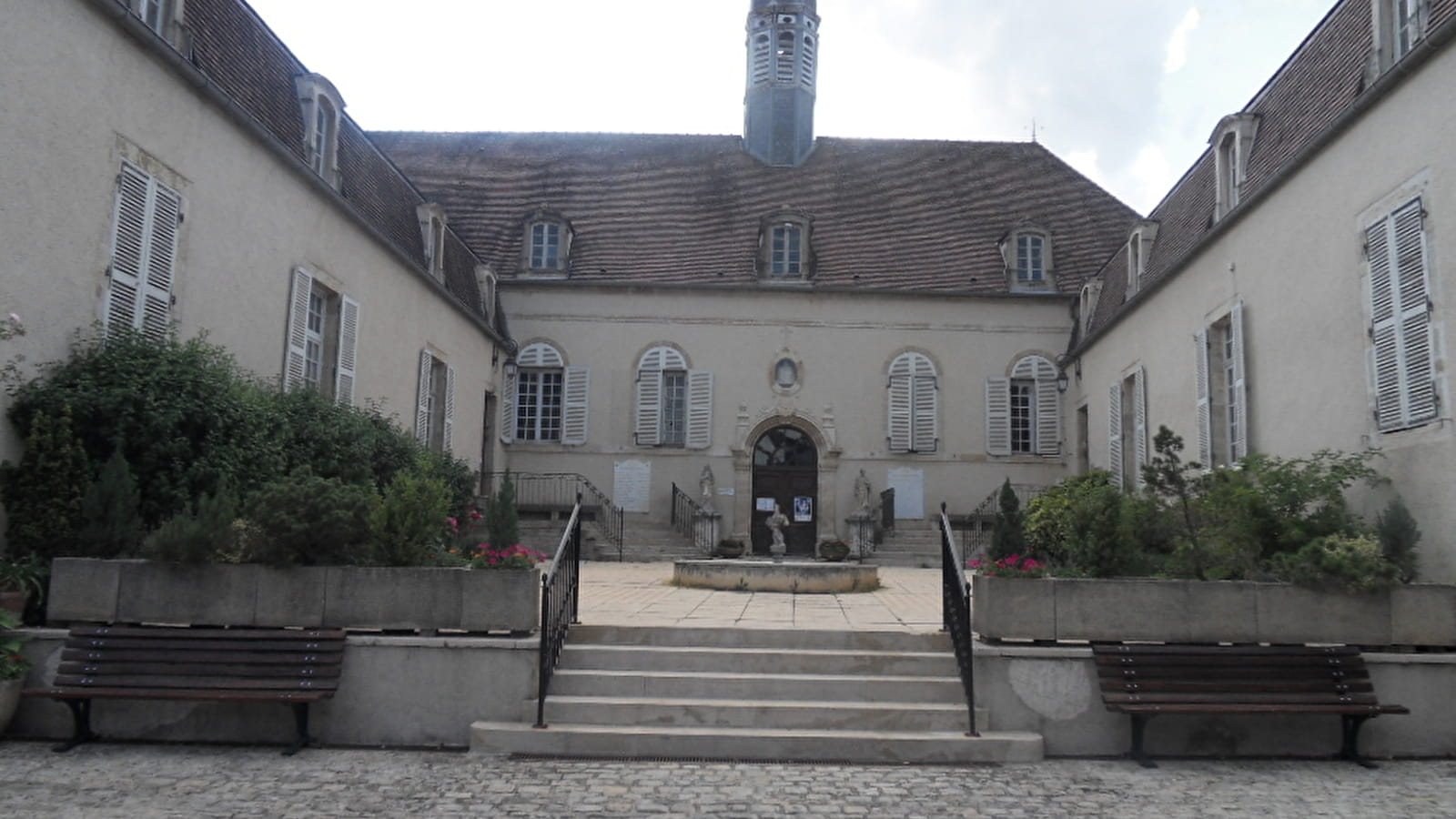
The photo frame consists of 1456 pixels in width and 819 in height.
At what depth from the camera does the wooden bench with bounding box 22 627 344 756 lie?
655 centimetres

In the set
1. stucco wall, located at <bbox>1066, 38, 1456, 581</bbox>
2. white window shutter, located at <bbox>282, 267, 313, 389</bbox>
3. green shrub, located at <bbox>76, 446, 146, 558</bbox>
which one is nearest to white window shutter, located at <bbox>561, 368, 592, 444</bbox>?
white window shutter, located at <bbox>282, 267, 313, 389</bbox>

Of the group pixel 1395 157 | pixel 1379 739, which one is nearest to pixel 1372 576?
pixel 1379 739

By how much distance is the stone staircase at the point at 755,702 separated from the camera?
22.1ft

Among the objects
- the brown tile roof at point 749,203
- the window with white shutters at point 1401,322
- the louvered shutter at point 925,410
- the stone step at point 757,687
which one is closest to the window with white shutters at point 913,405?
the louvered shutter at point 925,410

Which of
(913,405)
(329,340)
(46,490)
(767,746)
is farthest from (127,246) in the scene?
(913,405)

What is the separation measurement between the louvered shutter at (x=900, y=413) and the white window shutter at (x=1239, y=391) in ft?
31.4

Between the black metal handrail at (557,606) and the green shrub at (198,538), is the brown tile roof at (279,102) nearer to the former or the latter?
the green shrub at (198,538)

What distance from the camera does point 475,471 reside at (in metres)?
20.6

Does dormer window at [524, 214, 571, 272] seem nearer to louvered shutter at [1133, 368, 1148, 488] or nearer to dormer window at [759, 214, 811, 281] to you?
dormer window at [759, 214, 811, 281]

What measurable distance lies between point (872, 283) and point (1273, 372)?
11.6m

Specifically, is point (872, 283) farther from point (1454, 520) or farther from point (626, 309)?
point (1454, 520)

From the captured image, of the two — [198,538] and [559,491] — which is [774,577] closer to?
[198,538]

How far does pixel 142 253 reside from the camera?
971cm

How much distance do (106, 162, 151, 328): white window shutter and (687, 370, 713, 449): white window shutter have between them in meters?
13.7
